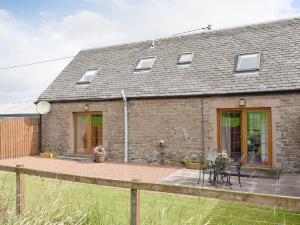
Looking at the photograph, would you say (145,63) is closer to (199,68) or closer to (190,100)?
(199,68)

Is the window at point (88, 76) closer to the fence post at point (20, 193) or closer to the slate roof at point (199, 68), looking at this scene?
the slate roof at point (199, 68)

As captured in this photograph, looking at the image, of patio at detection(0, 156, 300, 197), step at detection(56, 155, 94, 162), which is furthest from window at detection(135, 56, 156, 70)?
step at detection(56, 155, 94, 162)

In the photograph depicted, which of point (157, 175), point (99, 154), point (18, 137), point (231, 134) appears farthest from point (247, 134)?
point (18, 137)

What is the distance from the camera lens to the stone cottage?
11023 mm

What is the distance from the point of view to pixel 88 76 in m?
16.5

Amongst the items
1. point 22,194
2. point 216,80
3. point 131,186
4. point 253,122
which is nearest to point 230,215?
point 131,186

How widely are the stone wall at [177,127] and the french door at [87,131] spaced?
0.33 m

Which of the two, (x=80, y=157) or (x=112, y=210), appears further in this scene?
(x=80, y=157)

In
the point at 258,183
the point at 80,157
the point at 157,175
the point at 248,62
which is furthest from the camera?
the point at 80,157

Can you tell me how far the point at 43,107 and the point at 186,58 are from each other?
26.6ft

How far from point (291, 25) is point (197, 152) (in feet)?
23.1

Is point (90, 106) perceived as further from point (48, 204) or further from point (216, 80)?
point (48, 204)

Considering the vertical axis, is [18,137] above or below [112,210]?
above

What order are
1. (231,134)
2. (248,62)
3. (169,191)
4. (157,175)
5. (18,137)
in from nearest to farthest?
(169,191), (157,175), (231,134), (248,62), (18,137)
